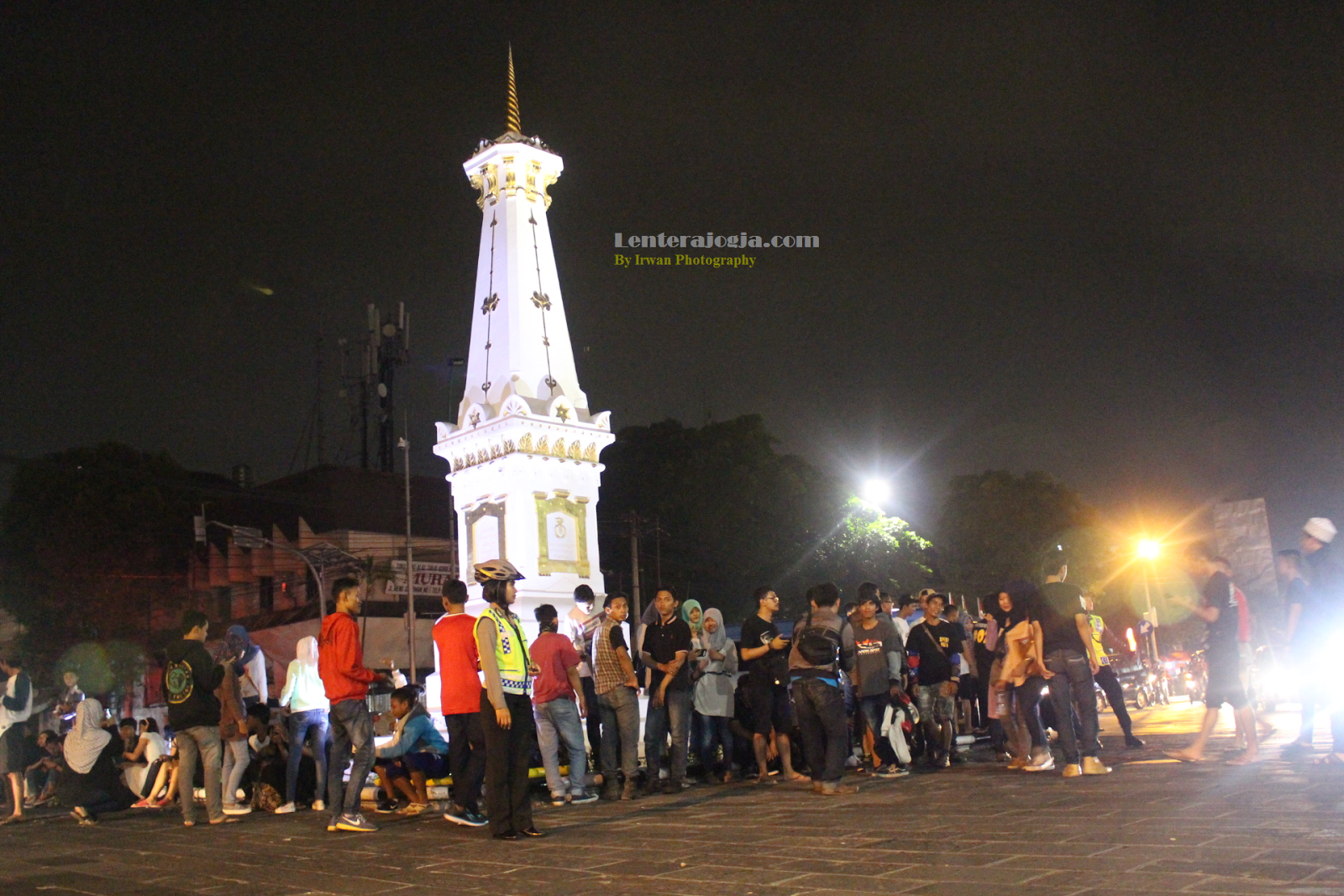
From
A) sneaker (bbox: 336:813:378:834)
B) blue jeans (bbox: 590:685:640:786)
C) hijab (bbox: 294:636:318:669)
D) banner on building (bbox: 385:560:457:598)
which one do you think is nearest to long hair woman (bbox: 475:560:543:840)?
sneaker (bbox: 336:813:378:834)

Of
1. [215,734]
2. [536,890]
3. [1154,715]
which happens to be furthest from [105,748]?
[1154,715]

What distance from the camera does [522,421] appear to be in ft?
84.1

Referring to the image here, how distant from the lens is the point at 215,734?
980cm

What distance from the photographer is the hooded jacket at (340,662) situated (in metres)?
8.45

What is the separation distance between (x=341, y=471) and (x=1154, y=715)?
33.0 m

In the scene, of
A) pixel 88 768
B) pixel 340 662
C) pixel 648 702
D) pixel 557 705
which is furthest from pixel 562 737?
pixel 88 768

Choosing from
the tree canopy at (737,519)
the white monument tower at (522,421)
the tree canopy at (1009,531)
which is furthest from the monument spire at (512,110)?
the tree canopy at (1009,531)

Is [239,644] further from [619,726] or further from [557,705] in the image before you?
[619,726]

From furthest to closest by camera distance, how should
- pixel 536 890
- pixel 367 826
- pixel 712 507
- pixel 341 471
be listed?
1. pixel 341 471
2. pixel 712 507
3. pixel 367 826
4. pixel 536 890

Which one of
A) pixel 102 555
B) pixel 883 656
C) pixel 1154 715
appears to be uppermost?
pixel 102 555

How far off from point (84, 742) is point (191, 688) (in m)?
3.01

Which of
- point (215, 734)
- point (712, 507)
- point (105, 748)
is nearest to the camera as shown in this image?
point (215, 734)

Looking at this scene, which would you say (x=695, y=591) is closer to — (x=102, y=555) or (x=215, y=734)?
(x=102, y=555)

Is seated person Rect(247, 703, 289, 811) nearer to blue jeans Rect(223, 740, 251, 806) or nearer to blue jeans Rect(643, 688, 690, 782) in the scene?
blue jeans Rect(223, 740, 251, 806)
